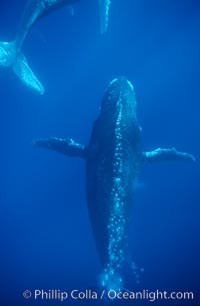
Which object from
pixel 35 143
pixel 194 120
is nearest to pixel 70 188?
pixel 35 143

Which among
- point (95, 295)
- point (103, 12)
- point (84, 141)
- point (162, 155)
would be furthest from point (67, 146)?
point (103, 12)

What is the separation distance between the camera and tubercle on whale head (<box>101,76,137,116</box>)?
522 inches

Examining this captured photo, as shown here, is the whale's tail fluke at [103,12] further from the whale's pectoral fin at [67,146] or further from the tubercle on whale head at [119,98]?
the whale's pectoral fin at [67,146]

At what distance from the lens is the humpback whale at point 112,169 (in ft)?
36.5

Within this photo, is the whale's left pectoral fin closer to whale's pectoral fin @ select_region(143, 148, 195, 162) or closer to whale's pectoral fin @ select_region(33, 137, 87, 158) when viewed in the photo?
whale's pectoral fin @ select_region(33, 137, 87, 158)

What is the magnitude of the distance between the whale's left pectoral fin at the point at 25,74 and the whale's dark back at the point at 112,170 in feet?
17.6

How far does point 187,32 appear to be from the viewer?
22.6 meters

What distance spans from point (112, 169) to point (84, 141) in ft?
20.8

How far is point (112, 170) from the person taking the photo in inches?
458

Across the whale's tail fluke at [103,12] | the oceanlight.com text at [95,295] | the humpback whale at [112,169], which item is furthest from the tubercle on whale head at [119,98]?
the oceanlight.com text at [95,295]

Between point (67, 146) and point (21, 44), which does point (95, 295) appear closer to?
point (67, 146)

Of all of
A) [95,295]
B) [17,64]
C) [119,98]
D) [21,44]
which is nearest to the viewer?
[119,98]

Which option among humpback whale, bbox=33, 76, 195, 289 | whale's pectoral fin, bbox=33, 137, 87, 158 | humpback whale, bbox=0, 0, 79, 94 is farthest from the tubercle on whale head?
humpback whale, bbox=0, 0, 79, 94

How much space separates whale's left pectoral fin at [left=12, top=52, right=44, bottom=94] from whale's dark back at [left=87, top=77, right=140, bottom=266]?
535 cm
